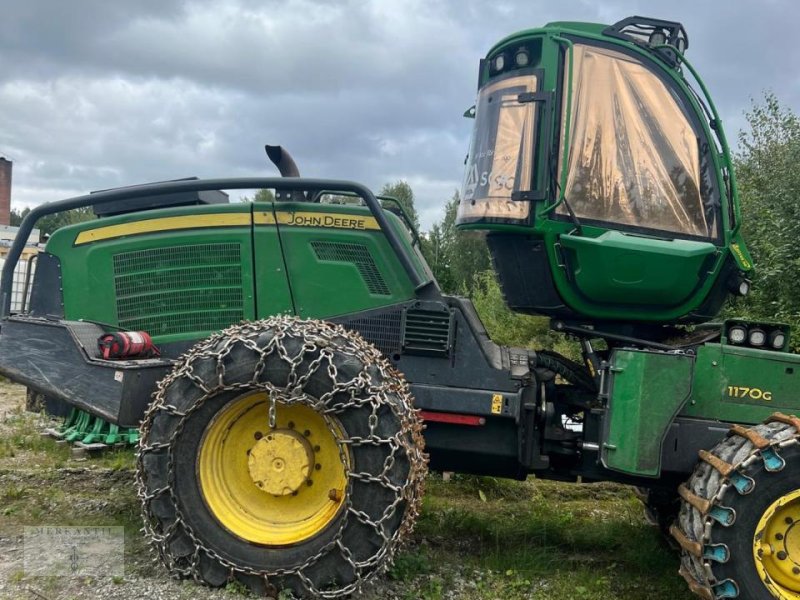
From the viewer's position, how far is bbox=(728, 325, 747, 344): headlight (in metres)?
3.90

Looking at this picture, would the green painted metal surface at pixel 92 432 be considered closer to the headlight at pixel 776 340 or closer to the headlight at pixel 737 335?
the headlight at pixel 737 335

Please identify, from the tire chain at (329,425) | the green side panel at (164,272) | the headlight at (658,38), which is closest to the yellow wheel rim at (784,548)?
the tire chain at (329,425)

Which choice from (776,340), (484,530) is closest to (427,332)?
(484,530)

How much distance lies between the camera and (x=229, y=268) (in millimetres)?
4312

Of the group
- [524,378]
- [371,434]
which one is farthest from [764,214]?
[371,434]

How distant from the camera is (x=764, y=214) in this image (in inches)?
372

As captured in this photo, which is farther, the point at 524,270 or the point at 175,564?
the point at 524,270

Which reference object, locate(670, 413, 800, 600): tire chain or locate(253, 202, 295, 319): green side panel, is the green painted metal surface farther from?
locate(670, 413, 800, 600): tire chain

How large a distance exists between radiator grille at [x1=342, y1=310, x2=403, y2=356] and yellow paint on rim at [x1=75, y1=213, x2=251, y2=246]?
90cm

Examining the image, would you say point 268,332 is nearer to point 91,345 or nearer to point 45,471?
point 91,345

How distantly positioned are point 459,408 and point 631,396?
90 centimetres

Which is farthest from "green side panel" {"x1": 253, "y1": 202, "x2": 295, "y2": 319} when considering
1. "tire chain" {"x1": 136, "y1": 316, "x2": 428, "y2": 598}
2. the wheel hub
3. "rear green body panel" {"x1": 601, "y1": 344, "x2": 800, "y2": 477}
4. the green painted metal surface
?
the green painted metal surface

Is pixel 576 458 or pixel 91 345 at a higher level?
pixel 91 345

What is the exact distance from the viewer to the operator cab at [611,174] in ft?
13.0
